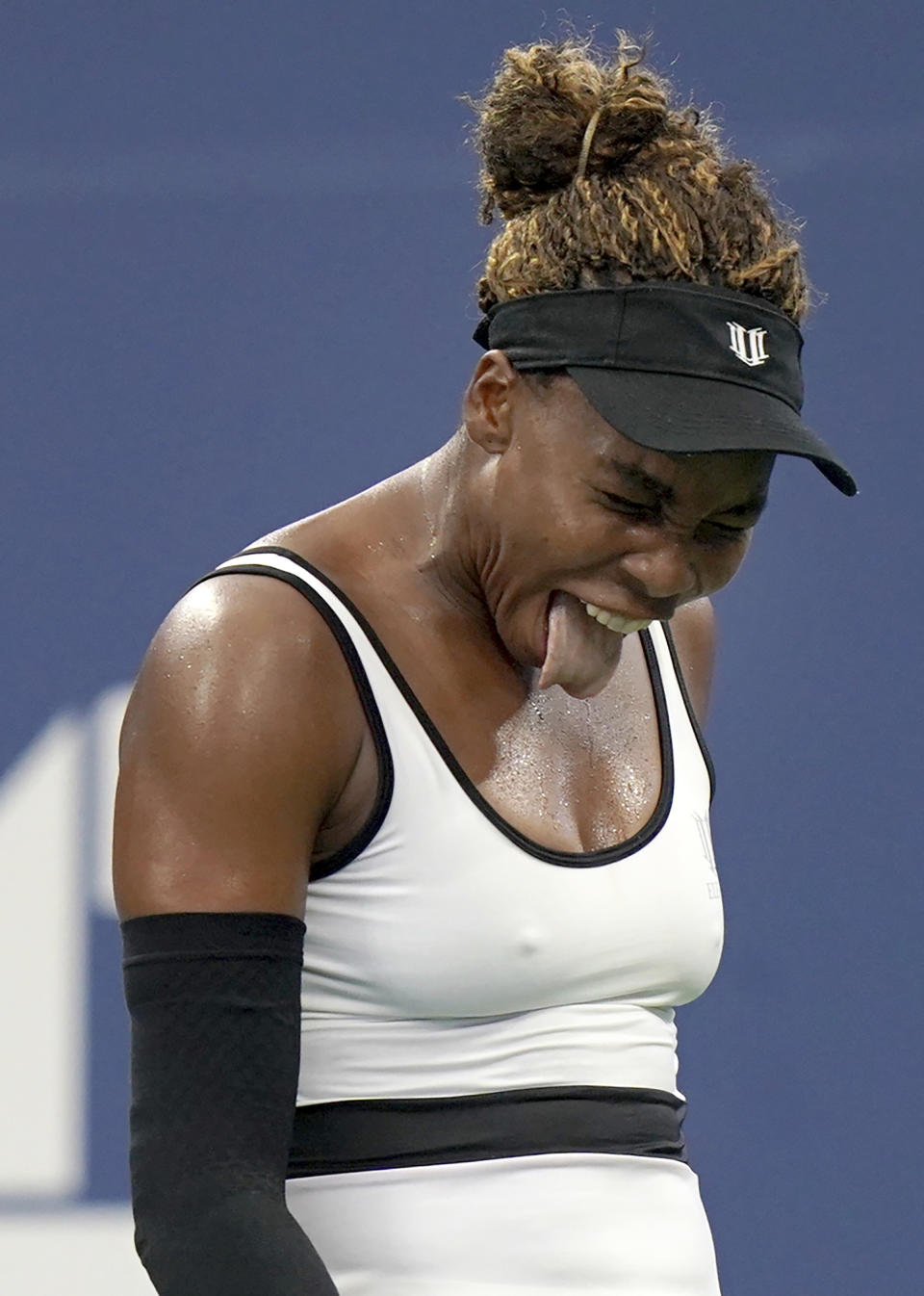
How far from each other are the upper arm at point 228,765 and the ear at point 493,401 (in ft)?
0.45

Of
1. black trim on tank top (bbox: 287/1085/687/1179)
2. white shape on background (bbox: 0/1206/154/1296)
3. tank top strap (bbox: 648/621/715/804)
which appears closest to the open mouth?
tank top strap (bbox: 648/621/715/804)

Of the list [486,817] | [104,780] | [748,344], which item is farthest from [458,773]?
[104,780]

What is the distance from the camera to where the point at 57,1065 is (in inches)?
70.2

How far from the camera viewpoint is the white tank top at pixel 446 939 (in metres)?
0.91

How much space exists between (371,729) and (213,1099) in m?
0.17

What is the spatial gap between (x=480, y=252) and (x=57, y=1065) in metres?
0.85

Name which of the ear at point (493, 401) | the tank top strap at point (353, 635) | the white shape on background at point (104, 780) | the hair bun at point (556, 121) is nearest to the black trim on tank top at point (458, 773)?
the tank top strap at point (353, 635)

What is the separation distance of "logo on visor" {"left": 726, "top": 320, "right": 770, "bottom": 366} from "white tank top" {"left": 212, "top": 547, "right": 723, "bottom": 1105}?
0.21 m

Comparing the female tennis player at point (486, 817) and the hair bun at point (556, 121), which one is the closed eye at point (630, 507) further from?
the hair bun at point (556, 121)

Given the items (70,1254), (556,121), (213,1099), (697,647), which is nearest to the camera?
(213,1099)

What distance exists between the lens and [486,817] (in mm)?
926

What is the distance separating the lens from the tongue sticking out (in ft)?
3.15

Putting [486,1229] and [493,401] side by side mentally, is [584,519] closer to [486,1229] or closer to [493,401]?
[493,401]

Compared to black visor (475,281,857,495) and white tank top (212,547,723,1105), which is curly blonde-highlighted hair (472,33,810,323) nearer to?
black visor (475,281,857,495)
